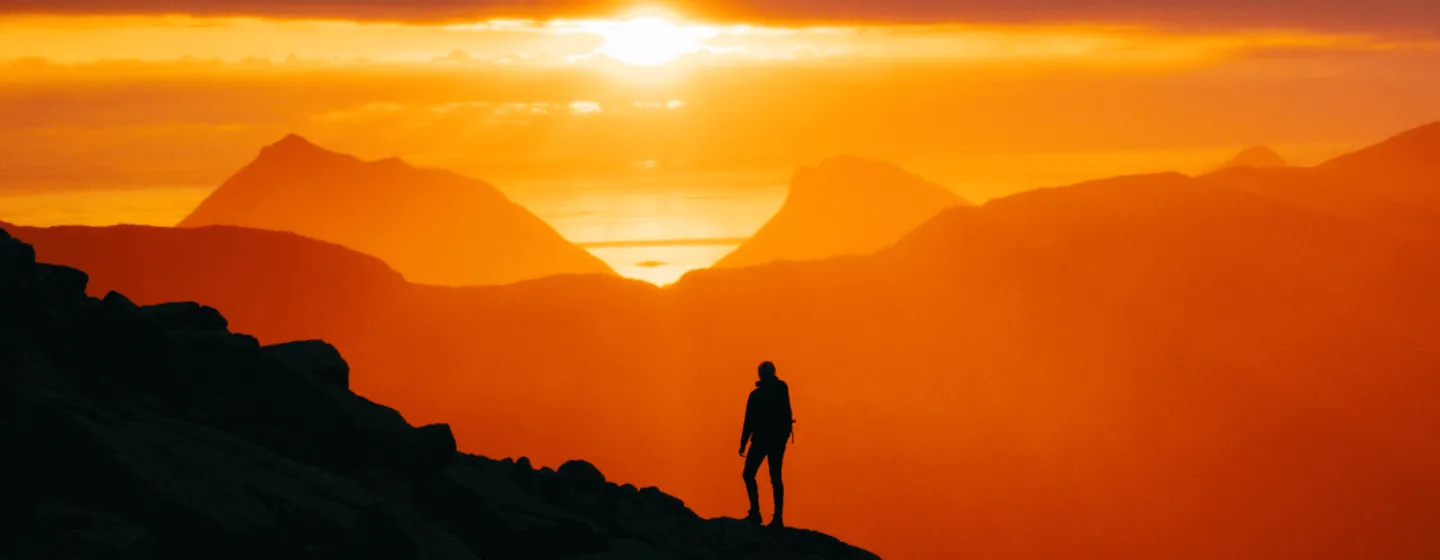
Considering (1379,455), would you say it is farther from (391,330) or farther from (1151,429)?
(391,330)

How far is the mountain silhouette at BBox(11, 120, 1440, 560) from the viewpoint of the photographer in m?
149

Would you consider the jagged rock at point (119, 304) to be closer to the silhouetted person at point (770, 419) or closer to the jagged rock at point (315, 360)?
the jagged rock at point (315, 360)

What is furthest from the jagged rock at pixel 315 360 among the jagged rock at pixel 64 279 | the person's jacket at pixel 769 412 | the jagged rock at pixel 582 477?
the person's jacket at pixel 769 412

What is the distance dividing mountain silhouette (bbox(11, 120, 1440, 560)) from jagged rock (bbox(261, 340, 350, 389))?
4626 inches

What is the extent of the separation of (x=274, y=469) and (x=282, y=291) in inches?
6717

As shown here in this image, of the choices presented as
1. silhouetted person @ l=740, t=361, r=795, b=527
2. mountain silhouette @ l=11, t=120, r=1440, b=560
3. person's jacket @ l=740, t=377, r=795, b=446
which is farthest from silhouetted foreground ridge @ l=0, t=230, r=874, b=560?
mountain silhouette @ l=11, t=120, r=1440, b=560

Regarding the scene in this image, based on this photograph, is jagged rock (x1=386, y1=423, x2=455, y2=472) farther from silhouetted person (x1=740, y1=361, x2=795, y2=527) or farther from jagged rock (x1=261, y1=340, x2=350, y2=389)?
silhouetted person (x1=740, y1=361, x2=795, y2=527)

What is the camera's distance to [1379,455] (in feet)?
500

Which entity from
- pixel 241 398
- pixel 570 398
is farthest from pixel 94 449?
pixel 570 398

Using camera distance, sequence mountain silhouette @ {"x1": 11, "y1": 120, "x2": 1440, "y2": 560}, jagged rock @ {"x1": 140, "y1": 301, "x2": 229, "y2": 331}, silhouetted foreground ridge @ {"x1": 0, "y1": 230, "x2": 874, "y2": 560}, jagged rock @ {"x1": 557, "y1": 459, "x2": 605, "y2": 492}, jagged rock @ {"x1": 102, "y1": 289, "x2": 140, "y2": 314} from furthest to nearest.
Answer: mountain silhouette @ {"x1": 11, "y1": 120, "x2": 1440, "y2": 560}, jagged rock @ {"x1": 557, "y1": 459, "x2": 605, "y2": 492}, jagged rock @ {"x1": 140, "y1": 301, "x2": 229, "y2": 331}, jagged rock @ {"x1": 102, "y1": 289, "x2": 140, "y2": 314}, silhouetted foreground ridge @ {"x1": 0, "y1": 230, "x2": 874, "y2": 560}

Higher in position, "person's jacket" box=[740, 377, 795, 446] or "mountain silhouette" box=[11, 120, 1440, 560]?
"mountain silhouette" box=[11, 120, 1440, 560]

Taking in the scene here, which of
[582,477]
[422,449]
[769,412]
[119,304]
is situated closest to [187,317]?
[119,304]

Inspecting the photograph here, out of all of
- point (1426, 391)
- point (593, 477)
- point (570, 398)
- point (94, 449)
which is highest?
point (1426, 391)

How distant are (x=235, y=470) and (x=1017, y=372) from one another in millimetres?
163071
